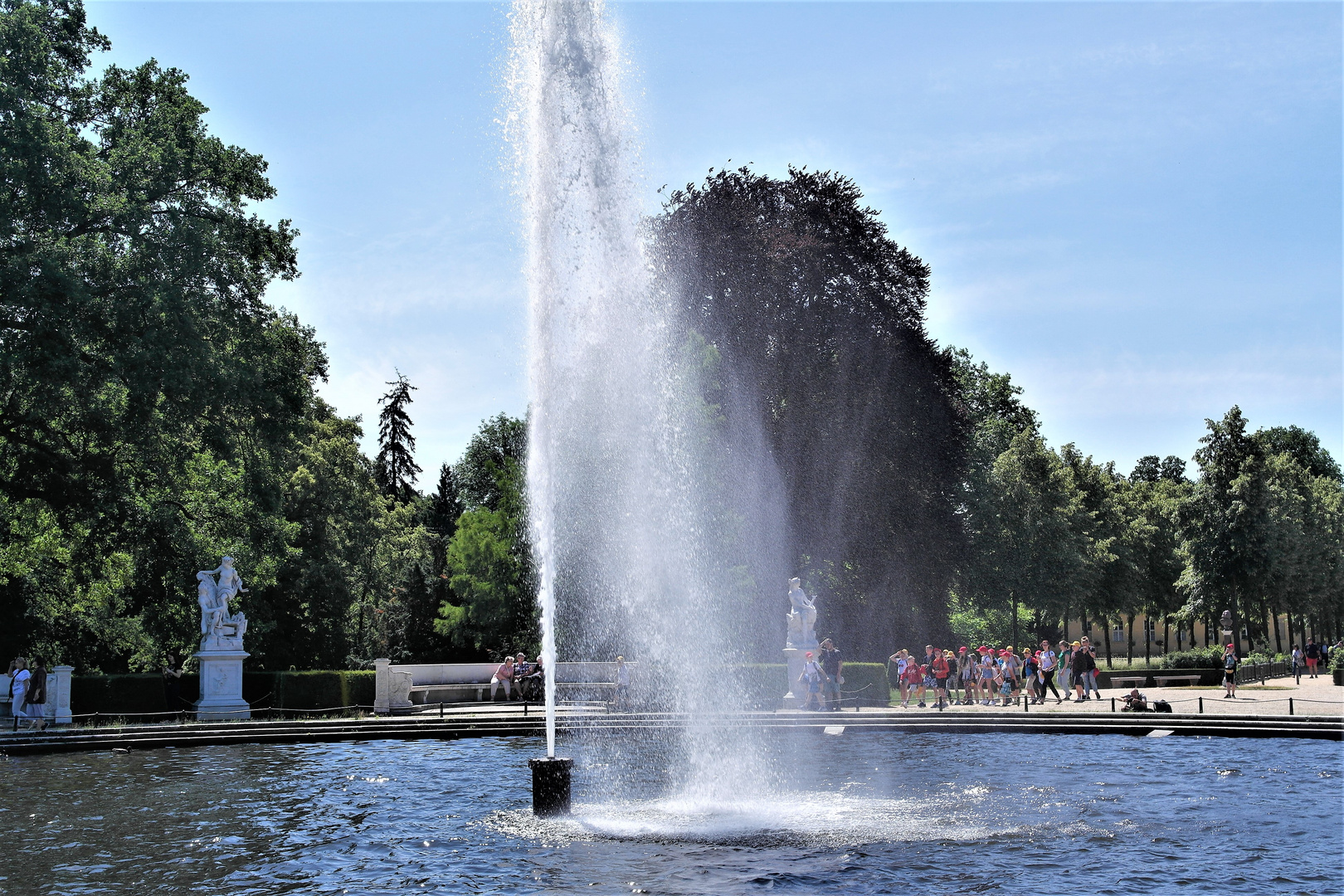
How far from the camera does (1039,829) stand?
46.6 ft

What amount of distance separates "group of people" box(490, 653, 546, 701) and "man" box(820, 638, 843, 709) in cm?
837

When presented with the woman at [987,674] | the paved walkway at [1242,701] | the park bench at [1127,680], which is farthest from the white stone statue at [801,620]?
the park bench at [1127,680]

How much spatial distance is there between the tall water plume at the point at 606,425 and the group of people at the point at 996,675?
5607 mm

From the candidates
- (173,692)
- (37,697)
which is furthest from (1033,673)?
(37,697)

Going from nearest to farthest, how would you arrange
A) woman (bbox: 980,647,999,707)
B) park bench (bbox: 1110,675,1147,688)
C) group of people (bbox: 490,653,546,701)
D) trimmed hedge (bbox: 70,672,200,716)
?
1. trimmed hedge (bbox: 70,672,200,716)
2. woman (bbox: 980,647,999,707)
3. group of people (bbox: 490,653,546,701)
4. park bench (bbox: 1110,675,1147,688)

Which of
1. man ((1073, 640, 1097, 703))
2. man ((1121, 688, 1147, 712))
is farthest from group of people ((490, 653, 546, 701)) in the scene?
man ((1121, 688, 1147, 712))

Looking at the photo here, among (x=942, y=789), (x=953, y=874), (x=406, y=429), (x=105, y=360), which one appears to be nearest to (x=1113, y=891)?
(x=953, y=874)

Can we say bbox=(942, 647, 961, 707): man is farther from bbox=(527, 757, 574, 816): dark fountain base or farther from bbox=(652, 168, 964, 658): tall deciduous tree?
bbox=(527, 757, 574, 816): dark fountain base

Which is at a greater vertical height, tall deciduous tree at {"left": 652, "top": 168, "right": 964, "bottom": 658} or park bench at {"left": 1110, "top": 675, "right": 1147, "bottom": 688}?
tall deciduous tree at {"left": 652, "top": 168, "right": 964, "bottom": 658}

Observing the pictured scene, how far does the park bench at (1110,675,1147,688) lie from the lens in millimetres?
39344

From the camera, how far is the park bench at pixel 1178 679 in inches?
1614

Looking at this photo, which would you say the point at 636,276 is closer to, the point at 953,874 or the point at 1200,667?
the point at 953,874

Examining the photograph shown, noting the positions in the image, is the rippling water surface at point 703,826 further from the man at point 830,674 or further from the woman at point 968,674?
the woman at point 968,674

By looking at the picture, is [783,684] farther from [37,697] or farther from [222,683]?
[37,697]
